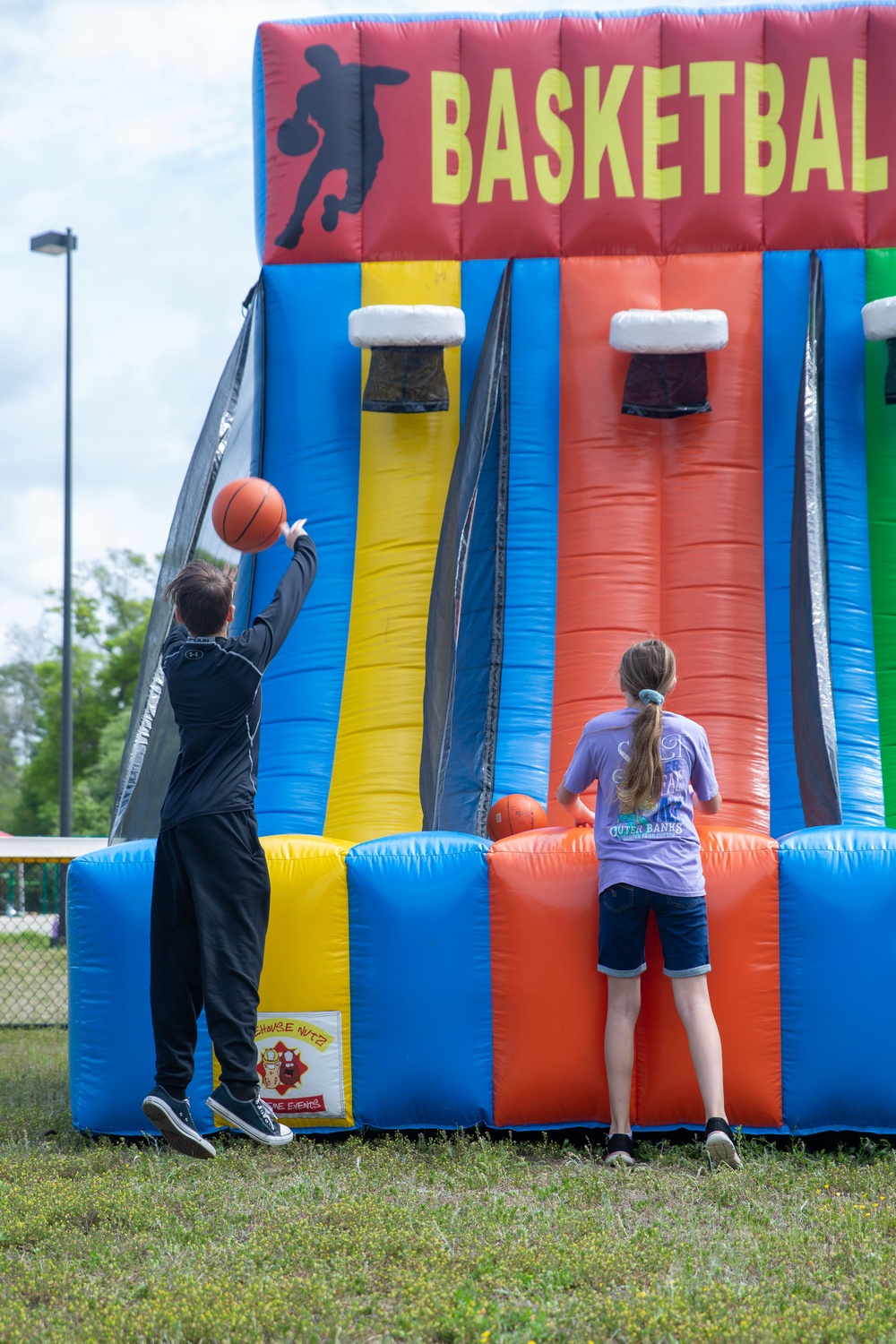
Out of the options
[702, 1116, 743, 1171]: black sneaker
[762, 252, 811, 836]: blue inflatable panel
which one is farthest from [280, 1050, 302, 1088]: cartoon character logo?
[762, 252, 811, 836]: blue inflatable panel

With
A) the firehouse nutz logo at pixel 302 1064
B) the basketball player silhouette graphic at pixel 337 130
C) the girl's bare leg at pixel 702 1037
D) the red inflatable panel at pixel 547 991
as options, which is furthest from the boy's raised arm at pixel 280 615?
the basketball player silhouette graphic at pixel 337 130

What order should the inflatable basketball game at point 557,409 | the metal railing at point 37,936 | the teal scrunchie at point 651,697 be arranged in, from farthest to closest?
the metal railing at point 37,936, the inflatable basketball game at point 557,409, the teal scrunchie at point 651,697

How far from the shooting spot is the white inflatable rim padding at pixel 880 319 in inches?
214

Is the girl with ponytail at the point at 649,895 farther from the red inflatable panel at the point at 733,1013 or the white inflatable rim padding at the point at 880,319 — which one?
the white inflatable rim padding at the point at 880,319

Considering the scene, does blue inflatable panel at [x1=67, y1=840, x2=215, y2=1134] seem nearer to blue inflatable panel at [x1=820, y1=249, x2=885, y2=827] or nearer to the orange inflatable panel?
the orange inflatable panel

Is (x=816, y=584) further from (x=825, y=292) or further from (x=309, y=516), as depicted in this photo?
(x=309, y=516)

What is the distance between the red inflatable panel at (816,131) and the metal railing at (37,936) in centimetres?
460

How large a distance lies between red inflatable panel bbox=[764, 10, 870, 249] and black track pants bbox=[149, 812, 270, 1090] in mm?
4294

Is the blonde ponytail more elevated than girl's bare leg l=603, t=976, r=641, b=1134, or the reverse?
the blonde ponytail

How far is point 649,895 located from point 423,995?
716 millimetres

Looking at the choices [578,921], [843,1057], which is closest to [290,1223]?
[578,921]

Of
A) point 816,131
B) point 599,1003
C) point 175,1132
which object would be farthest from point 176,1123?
point 816,131

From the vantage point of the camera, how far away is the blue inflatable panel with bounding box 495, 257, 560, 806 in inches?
207

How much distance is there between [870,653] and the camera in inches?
210
